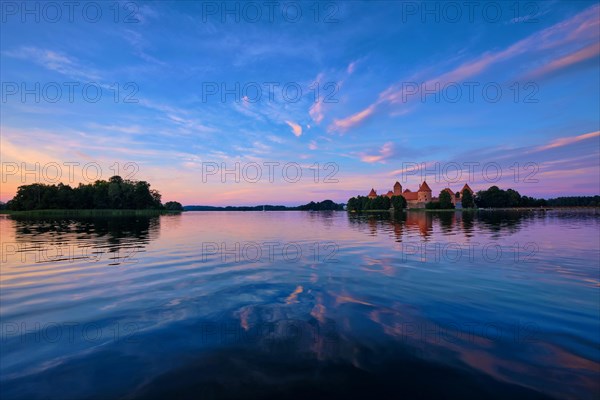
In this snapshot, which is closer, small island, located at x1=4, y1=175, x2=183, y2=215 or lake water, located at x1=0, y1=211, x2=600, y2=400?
lake water, located at x1=0, y1=211, x2=600, y2=400

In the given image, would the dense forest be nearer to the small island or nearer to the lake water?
the small island

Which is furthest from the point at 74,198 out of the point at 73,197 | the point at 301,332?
the point at 301,332

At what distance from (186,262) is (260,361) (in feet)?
47.6

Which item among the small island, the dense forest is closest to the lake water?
the small island

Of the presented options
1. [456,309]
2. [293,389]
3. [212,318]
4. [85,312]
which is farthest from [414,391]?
[85,312]

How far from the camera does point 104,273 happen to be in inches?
625

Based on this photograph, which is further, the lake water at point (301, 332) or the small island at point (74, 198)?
the small island at point (74, 198)

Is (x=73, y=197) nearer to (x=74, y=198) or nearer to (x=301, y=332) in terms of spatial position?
(x=74, y=198)

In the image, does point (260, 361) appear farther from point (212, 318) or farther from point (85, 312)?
point (85, 312)

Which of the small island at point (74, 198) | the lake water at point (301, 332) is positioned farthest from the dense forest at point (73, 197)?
the lake water at point (301, 332)

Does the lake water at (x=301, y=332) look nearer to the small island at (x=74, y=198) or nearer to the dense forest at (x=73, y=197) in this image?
the small island at (x=74, y=198)

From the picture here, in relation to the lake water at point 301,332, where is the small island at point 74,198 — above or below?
above

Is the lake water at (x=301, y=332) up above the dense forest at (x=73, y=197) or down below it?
below

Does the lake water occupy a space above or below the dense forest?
below
